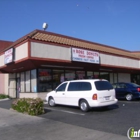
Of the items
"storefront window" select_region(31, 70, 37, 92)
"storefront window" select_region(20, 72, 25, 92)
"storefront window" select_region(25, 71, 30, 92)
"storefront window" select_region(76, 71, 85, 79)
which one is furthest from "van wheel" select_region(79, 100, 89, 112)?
"storefront window" select_region(20, 72, 25, 92)

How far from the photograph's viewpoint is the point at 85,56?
56.4 ft

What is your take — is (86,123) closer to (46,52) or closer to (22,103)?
(22,103)

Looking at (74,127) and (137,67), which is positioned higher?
(137,67)

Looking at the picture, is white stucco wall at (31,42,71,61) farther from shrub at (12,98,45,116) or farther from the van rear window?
the van rear window

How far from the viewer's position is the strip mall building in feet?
48.0

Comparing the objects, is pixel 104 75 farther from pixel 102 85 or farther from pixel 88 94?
pixel 88 94

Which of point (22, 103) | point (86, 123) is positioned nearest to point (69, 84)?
point (22, 103)

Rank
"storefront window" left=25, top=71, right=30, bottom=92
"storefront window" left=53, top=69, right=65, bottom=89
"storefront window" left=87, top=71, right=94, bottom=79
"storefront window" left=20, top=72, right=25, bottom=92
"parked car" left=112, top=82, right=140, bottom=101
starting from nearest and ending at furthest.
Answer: "parked car" left=112, top=82, right=140, bottom=101 < "storefront window" left=53, top=69, right=65, bottom=89 < "storefront window" left=25, top=71, right=30, bottom=92 < "storefront window" left=20, top=72, right=25, bottom=92 < "storefront window" left=87, top=71, right=94, bottom=79

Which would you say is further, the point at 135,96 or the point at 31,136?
the point at 135,96

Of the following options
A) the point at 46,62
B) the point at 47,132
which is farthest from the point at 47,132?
the point at 46,62

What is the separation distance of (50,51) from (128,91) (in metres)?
6.74

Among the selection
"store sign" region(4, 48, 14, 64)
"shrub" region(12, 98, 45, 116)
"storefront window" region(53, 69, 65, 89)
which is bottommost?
"shrub" region(12, 98, 45, 116)

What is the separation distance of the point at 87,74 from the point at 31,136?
14959mm

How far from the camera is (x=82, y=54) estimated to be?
55.7ft
